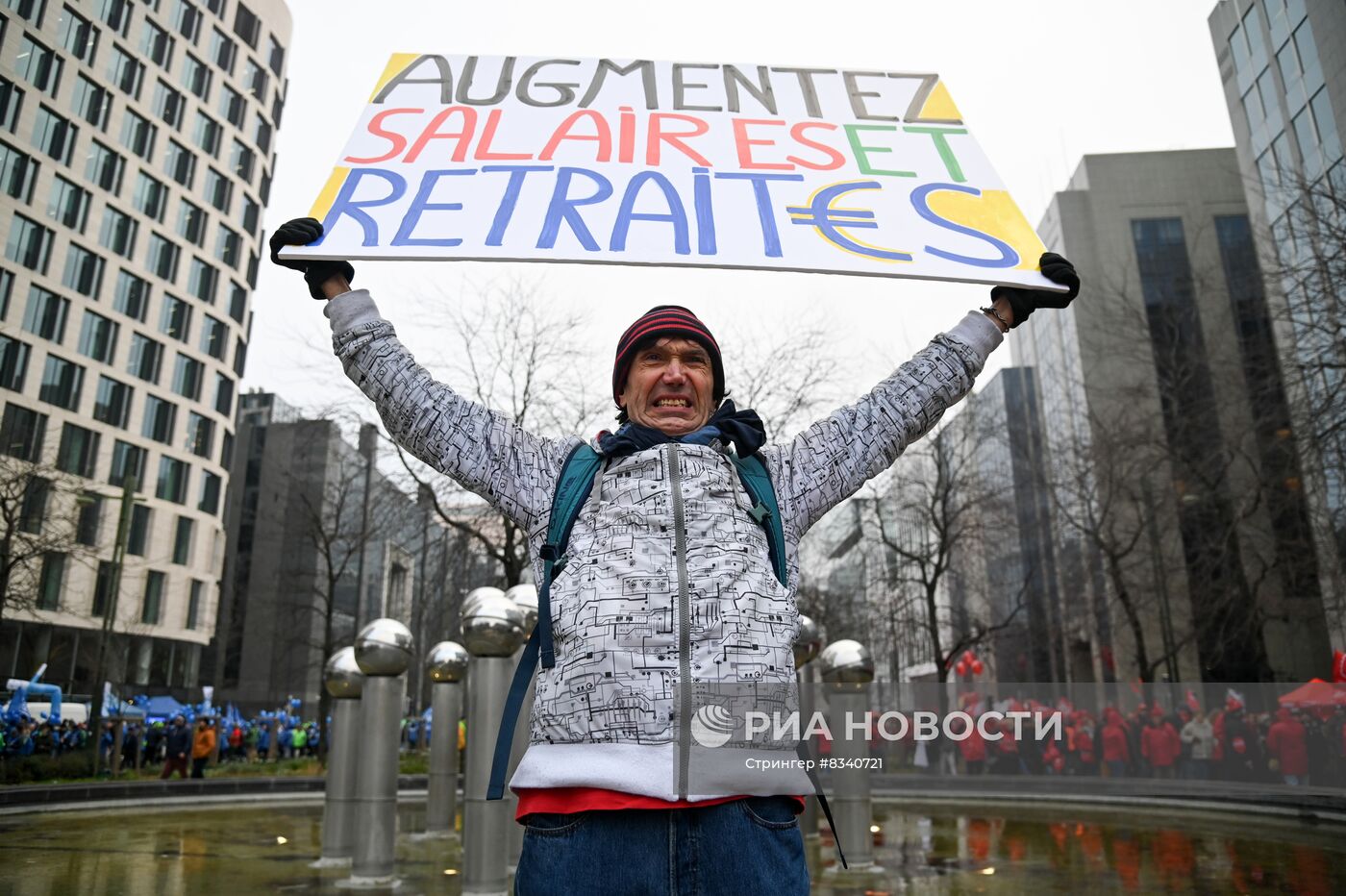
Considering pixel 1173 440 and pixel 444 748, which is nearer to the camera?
pixel 444 748

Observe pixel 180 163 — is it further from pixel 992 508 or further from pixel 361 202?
pixel 361 202

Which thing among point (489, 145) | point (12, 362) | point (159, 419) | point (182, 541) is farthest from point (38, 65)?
point (489, 145)

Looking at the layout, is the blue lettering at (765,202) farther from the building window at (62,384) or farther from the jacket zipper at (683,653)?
the building window at (62,384)

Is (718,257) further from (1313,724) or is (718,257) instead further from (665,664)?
(1313,724)

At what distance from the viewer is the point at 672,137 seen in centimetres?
353

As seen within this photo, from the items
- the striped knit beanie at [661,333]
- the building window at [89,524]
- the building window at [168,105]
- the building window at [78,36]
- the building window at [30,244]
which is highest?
the building window at [168,105]

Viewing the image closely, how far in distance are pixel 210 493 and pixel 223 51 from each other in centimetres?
2285

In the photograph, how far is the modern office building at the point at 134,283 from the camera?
38.5m

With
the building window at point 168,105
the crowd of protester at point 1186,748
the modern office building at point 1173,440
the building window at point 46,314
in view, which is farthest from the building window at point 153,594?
the crowd of protester at point 1186,748

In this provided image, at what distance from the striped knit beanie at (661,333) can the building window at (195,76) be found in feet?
179

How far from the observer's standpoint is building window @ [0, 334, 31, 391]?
36250 millimetres

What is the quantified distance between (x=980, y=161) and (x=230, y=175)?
55191mm

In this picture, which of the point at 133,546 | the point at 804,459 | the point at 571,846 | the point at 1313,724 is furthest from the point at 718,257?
the point at 133,546

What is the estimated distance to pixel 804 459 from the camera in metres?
2.40
